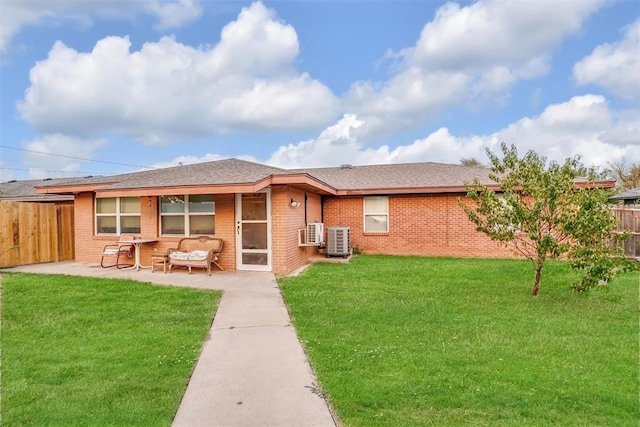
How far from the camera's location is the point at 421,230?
13.5 meters

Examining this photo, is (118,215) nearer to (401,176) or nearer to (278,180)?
(278,180)

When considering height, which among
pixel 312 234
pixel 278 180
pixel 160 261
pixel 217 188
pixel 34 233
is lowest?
pixel 160 261

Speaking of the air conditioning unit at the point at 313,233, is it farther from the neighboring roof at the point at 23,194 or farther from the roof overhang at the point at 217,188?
the neighboring roof at the point at 23,194

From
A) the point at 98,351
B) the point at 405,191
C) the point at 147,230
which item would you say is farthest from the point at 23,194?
the point at 98,351

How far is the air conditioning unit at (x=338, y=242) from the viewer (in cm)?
1220

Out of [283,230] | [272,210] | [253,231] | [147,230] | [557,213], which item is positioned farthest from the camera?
[147,230]

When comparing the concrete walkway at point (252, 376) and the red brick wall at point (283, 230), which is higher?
the red brick wall at point (283, 230)

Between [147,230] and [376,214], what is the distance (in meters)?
7.73

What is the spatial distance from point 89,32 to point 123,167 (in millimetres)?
29706

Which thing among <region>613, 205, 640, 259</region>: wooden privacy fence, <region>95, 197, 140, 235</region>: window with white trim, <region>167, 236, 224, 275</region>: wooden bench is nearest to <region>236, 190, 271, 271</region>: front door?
<region>167, 236, 224, 275</region>: wooden bench

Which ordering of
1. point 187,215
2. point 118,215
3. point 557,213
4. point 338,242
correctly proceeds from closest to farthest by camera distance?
point 557,213 → point 187,215 → point 118,215 → point 338,242

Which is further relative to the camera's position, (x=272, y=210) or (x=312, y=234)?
(x=312, y=234)

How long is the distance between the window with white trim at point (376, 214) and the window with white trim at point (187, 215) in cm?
591

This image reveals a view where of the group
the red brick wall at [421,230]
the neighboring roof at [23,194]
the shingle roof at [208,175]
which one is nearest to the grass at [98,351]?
the shingle roof at [208,175]
